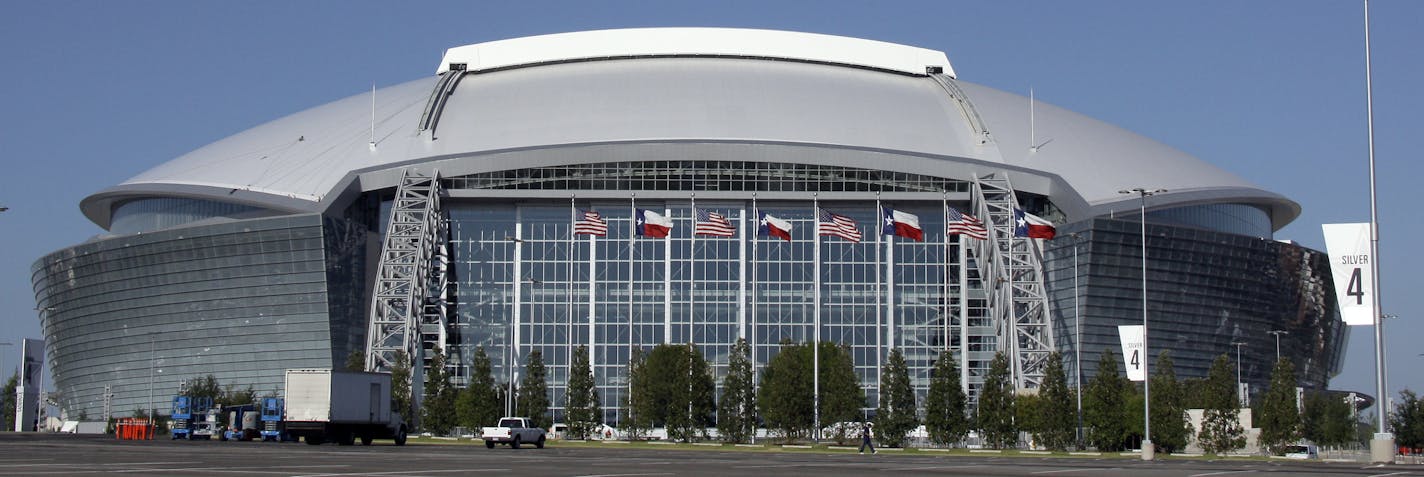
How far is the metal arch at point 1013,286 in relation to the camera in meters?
95.2

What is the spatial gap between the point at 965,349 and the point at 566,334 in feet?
83.9

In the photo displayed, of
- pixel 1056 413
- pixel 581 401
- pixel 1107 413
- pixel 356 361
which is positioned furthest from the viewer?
pixel 356 361

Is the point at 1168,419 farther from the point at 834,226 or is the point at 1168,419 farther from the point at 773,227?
the point at 773,227

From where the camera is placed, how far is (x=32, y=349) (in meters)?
114

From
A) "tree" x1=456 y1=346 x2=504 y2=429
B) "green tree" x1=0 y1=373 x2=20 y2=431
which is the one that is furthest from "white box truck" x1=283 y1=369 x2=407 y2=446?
"green tree" x1=0 y1=373 x2=20 y2=431

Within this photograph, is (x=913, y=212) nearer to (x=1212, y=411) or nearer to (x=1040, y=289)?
(x=1040, y=289)

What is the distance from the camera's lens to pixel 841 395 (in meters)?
85.4

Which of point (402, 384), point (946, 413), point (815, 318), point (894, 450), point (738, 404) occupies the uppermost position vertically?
point (815, 318)

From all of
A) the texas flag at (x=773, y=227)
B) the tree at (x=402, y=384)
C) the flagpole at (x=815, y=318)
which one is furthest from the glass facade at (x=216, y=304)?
the flagpole at (x=815, y=318)

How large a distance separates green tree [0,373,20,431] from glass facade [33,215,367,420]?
37020 mm

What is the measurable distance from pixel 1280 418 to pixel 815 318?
90.0 feet

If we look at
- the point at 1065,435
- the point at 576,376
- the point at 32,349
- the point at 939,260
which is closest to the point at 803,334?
the point at 939,260

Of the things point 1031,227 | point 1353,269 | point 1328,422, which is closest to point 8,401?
point 1031,227

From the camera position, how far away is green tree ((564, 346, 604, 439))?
87.6m
